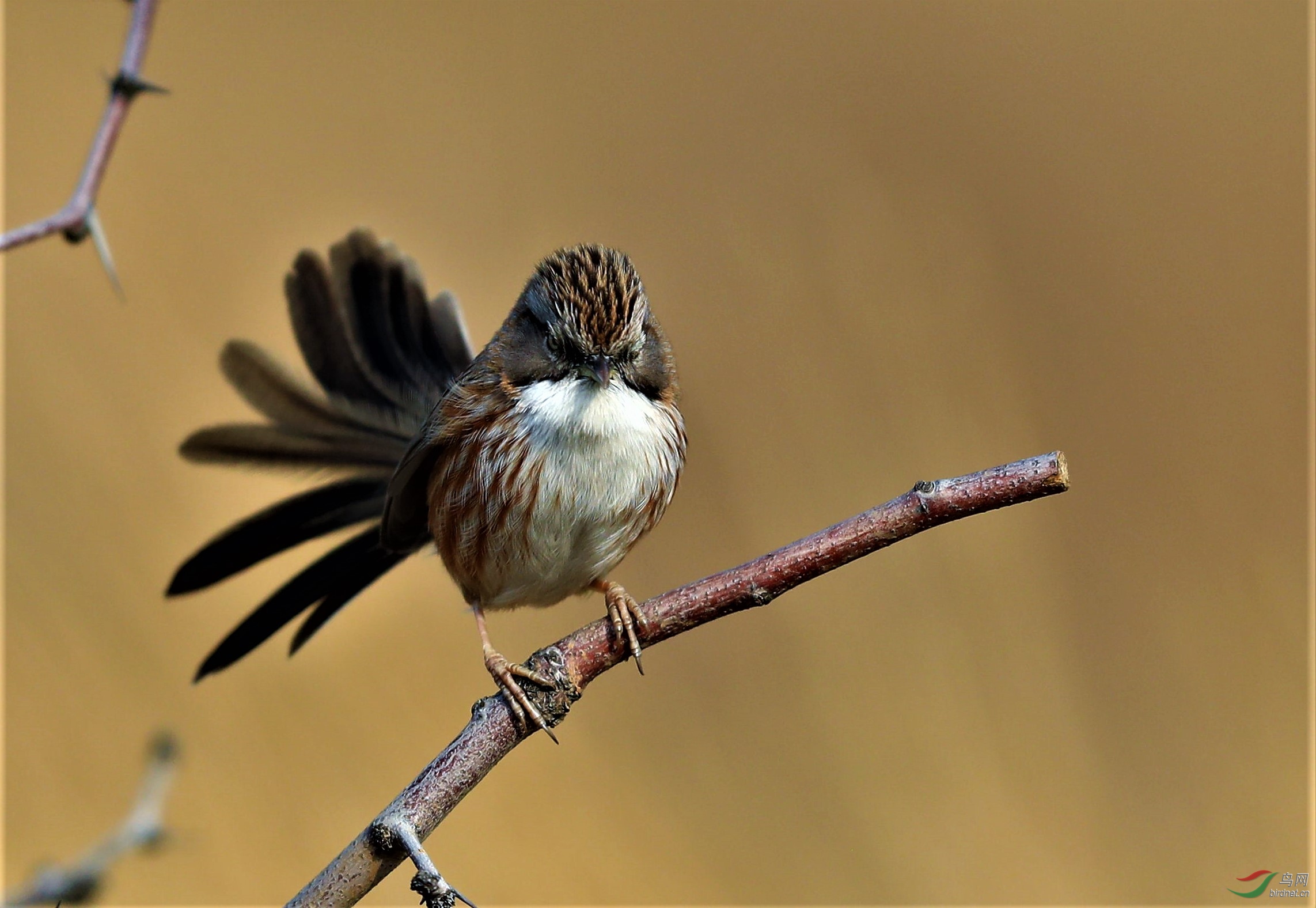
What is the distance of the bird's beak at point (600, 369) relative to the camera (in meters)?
2.66

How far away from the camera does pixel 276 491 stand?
4297mm

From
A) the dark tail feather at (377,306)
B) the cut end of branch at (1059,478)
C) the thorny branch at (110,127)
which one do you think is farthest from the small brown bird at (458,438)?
the thorny branch at (110,127)

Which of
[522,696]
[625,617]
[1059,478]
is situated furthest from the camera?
[625,617]

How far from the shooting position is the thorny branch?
148 centimetres

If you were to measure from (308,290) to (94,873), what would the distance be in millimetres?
2026

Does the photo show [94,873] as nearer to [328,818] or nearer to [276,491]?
[328,818]

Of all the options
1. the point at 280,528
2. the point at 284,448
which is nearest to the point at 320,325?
the point at 284,448

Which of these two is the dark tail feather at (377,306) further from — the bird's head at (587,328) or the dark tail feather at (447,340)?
the bird's head at (587,328)

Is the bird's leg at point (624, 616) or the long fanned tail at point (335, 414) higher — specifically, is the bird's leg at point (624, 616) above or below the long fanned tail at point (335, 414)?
below

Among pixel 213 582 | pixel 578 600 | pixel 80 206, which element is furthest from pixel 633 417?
pixel 80 206

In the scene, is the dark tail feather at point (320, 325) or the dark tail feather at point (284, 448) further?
the dark tail feather at point (320, 325)

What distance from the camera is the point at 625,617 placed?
2473mm

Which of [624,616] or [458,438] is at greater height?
[458,438]

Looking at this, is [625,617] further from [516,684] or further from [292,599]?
[292,599]
